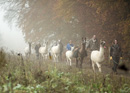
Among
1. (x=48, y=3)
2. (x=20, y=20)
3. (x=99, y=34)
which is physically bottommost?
(x=99, y=34)

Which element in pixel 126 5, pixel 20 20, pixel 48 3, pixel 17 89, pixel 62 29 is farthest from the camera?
pixel 20 20

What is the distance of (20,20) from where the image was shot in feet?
72.8

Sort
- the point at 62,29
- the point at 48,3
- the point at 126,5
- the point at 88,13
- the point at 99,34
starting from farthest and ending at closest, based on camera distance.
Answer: the point at 48,3 → the point at 62,29 → the point at 88,13 → the point at 99,34 → the point at 126,5

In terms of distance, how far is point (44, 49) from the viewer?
17172mm

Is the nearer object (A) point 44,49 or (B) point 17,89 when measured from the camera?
(B) point 17,89

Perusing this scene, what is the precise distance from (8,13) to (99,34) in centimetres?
1499

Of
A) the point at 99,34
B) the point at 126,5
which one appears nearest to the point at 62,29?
the point at 99,34

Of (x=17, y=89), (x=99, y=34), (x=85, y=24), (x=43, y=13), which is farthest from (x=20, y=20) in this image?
(x=17, y=89)

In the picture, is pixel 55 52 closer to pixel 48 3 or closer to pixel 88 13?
pixel 88 13

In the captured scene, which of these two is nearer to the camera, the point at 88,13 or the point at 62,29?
the point at 88,13

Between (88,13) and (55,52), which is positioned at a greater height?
(88,13)

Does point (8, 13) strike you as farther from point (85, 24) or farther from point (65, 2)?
point (85, 24)

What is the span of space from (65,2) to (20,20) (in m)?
8.15

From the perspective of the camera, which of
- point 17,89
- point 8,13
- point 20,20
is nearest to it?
point 17,89
